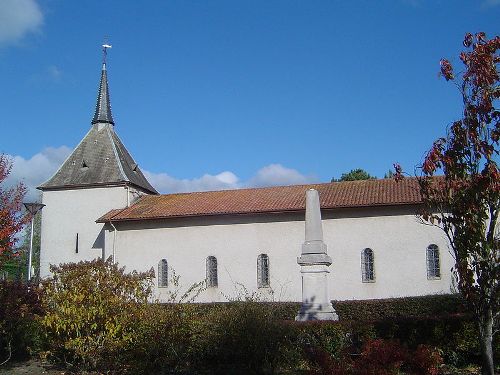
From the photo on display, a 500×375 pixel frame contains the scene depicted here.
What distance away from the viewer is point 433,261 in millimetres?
24875

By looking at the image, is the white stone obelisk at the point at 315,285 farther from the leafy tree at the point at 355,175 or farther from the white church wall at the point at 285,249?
the leafy tree at the point at 355,175

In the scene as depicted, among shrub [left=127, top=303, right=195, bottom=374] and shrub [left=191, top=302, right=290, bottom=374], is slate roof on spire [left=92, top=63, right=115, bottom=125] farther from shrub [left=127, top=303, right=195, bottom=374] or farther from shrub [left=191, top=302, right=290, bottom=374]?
shrub [left=191, top=302, right=290, bottom=374]

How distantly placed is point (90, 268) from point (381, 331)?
6.39 m

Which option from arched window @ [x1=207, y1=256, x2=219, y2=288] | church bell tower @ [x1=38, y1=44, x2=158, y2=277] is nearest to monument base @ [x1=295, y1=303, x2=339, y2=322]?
arched window @ [x1=207, y1=256, x2=219, y2=288]

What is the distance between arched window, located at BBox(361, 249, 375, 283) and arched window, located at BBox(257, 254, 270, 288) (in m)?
4.71

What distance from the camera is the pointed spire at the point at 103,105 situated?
121ft

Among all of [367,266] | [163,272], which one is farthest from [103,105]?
[367,266]

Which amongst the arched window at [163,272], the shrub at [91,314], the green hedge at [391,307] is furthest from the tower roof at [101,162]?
the shrub at [91,314]

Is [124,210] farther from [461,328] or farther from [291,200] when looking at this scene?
[461,328]

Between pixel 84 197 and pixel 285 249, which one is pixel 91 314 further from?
pixel 84 197

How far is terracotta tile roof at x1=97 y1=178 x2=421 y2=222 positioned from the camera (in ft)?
84.8

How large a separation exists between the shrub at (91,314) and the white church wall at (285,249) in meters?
15.2

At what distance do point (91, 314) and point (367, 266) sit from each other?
17.9m

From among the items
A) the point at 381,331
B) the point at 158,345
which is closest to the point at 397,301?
the point at 381,331
